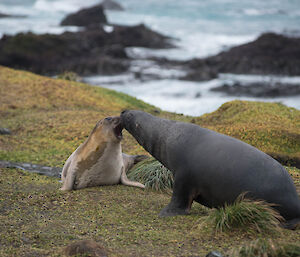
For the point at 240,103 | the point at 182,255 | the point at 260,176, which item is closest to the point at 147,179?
the point at 260,176

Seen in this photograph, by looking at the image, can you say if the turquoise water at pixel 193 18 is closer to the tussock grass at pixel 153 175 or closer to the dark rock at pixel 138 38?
the dark rock at pixel 138 38

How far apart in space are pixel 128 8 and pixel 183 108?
2495 inches

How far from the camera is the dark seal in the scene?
555 cm

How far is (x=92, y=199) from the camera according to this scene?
720cm

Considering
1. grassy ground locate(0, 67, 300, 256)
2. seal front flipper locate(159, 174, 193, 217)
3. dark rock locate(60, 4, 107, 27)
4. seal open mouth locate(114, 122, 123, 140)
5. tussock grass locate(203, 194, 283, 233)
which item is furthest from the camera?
dark rock locate(60, 4, 107, 27)

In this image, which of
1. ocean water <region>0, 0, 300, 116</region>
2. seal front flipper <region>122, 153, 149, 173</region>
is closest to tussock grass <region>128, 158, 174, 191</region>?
seal front flipper <region>122, 153, 149, 173</region>

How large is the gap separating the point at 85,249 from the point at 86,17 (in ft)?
162

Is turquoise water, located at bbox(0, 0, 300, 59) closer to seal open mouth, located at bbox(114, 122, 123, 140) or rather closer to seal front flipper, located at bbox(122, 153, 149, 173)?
seal front flipper, located at bbox(122, 153, 149, 173)

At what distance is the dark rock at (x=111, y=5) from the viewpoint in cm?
8300

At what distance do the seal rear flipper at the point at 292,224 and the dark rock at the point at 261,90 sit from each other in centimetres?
2137

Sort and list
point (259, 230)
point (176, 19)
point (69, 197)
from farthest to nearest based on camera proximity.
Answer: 1. point (176, 19)
2. point (69, 197)
3. point (259, 230)

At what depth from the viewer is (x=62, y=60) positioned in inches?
1275

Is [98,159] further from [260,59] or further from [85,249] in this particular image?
[260,59]

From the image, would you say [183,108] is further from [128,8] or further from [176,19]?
[128,8]
